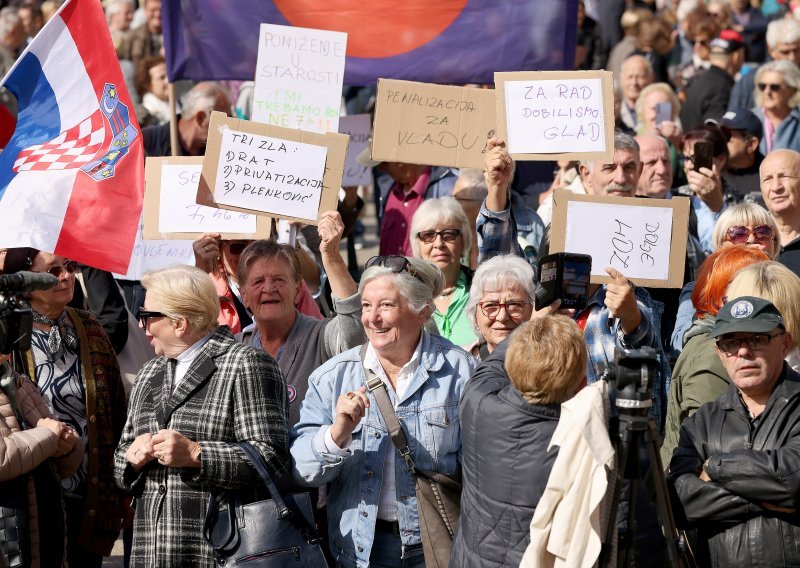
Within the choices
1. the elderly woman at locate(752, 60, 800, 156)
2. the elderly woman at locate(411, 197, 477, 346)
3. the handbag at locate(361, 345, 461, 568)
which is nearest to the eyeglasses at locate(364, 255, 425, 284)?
the handbag at locate(361, 345, 461, 568)

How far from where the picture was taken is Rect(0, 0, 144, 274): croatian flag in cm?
562

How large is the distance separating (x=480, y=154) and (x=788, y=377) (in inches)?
90.3

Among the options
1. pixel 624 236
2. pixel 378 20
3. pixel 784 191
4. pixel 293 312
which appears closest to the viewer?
pixel 624 236

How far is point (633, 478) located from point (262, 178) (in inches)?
99.9

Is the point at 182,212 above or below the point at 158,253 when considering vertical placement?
above

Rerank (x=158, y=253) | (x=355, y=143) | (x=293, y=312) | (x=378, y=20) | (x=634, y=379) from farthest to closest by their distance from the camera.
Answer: (x=355, y=143)
(x=378, y=20)
(x=158, y=253)
(x=293, y=312)
(x=634, y=379)

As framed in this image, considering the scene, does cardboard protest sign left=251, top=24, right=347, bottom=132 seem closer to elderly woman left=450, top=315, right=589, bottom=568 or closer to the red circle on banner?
the red circle on banner

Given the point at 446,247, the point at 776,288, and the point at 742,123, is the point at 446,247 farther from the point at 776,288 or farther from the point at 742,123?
the point at 742,123

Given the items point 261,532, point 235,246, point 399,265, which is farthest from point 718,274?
point 235,246

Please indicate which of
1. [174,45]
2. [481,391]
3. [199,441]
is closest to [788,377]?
[481,391]

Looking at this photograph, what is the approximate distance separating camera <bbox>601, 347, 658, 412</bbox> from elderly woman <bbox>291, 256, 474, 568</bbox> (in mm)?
992

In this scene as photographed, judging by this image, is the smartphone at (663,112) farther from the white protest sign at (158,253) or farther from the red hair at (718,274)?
the red hair at (718,274)

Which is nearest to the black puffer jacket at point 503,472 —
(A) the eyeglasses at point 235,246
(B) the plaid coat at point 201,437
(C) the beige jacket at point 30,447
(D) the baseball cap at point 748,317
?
(D) the baseball cap at point 748,317

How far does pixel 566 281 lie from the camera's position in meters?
4.71
